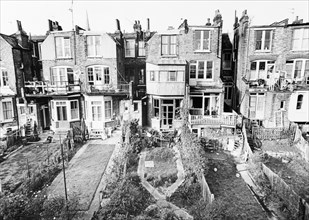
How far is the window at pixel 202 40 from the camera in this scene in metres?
22.3

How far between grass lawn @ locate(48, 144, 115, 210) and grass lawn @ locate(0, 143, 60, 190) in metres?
2.61

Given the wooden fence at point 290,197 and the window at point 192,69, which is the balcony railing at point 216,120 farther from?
the wooden fence at point 290,197

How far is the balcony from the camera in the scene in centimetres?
2281

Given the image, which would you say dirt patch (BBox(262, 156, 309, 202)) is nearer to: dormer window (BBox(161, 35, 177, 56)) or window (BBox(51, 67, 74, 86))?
dormer window (BBox(161, 35, 177, 56))

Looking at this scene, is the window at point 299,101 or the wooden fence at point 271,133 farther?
the window at point 299,101

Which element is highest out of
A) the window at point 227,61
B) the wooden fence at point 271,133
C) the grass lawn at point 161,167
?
the window at point 227,61


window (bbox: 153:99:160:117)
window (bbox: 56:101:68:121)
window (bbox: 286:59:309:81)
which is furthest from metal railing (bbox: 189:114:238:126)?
window (bbox: 56:101:68:121)

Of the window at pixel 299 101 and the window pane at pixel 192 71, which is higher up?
the window pane at pixel 192 71

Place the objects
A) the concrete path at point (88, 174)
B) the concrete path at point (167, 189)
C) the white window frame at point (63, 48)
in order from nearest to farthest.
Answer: the concrete path at point (167, 189)
the concrete path at point (88, 174)
the white window frame at point (63, 48)

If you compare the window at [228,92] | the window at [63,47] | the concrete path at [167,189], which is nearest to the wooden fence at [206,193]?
the concrete path at [167,189]

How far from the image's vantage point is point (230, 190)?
13273 millimetres

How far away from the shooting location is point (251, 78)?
2311 centimetres

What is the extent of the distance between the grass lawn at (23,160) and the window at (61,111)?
3.28 meters

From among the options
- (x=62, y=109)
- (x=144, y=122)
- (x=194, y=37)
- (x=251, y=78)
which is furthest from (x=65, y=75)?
(x=251, y=78)
